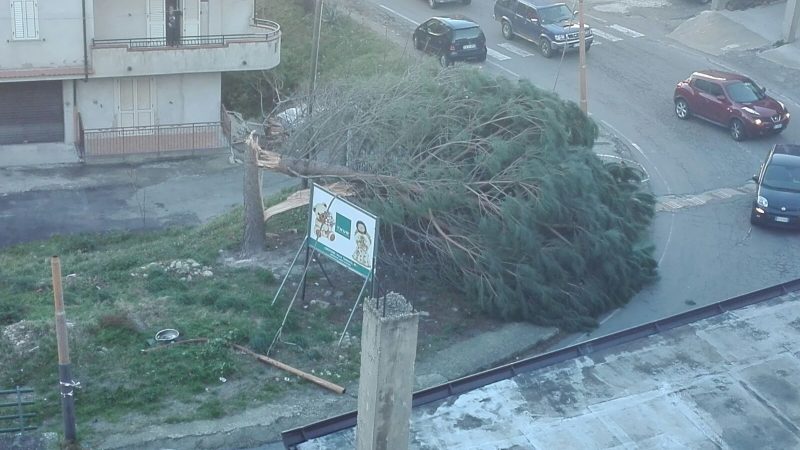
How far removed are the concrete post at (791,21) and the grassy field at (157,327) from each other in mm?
21371

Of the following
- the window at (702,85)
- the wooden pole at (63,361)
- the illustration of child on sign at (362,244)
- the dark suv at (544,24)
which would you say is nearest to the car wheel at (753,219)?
the window at (702,85)

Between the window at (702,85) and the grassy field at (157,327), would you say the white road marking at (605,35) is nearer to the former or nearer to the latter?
the window at (702,85)

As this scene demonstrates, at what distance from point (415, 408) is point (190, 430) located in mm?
3642

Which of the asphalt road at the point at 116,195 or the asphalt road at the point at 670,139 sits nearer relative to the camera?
the asphalt road at the point at 670,139

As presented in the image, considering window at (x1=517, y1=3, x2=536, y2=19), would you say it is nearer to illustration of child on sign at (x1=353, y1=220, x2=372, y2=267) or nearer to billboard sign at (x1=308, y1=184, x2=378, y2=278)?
billboard sign at (x1=308, y1=184, x2=378, y2=278)

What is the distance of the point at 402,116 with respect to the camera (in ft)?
71.2

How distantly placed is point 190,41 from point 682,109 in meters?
13.7

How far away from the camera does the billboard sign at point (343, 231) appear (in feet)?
60.7

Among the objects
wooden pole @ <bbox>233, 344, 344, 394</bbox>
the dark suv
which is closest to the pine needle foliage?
wooden pole @ <bbox>233, 344, 344, 394</bbox>

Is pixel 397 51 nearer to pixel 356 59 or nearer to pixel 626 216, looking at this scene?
pixel 356 59

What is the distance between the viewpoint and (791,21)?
3841 centimetres

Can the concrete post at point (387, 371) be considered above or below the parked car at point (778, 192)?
above

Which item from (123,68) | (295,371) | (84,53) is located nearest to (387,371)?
(295,371)

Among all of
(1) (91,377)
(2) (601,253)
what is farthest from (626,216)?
(1) (91,377)
